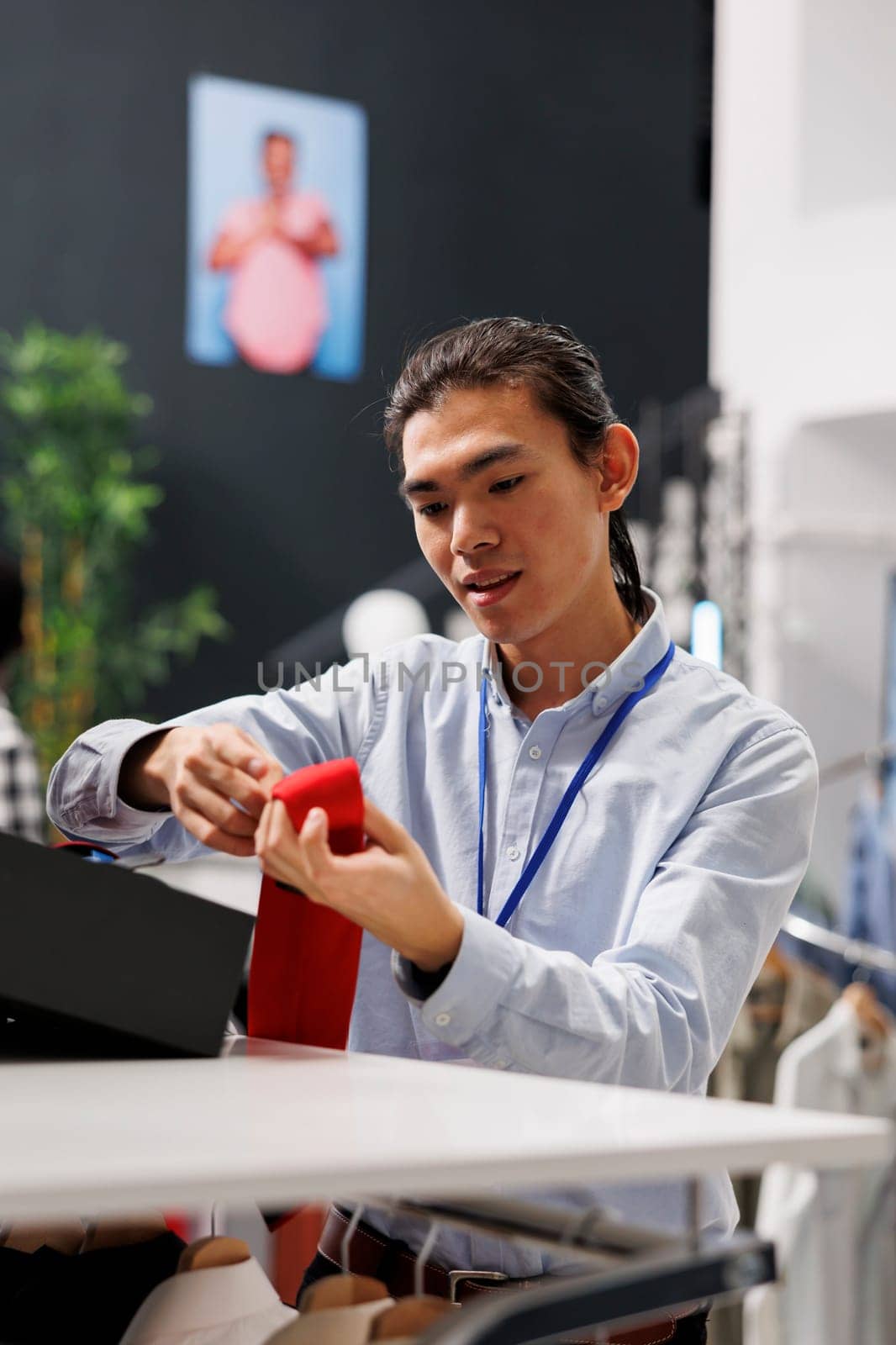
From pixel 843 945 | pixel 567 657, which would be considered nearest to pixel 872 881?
pixel 843 945

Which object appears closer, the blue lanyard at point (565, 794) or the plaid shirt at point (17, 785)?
the blue lanyard at point (565, 794)

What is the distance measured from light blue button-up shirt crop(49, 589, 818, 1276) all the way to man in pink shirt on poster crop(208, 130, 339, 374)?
19.8 feet

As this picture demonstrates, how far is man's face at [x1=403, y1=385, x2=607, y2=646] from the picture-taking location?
1.34m

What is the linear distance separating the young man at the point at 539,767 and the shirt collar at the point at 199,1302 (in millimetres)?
194

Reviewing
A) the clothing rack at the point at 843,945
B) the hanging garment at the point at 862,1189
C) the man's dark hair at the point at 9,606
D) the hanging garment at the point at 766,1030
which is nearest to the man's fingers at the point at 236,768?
the man's dark hair at the point at 9,606

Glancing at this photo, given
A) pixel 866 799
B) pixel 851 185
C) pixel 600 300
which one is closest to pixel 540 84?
pixel 600 300

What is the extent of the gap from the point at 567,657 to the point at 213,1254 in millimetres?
669

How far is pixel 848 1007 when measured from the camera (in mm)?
3295

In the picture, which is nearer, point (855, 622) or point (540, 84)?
point (855, 622)

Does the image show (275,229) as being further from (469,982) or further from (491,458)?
(469,982)

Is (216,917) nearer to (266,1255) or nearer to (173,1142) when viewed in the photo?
(173,1142)

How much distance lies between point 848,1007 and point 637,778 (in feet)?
7.22

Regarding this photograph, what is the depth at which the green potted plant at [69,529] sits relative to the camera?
237 inches

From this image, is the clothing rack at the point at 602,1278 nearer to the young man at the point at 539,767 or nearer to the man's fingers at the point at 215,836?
the young man at the point at 539,767
